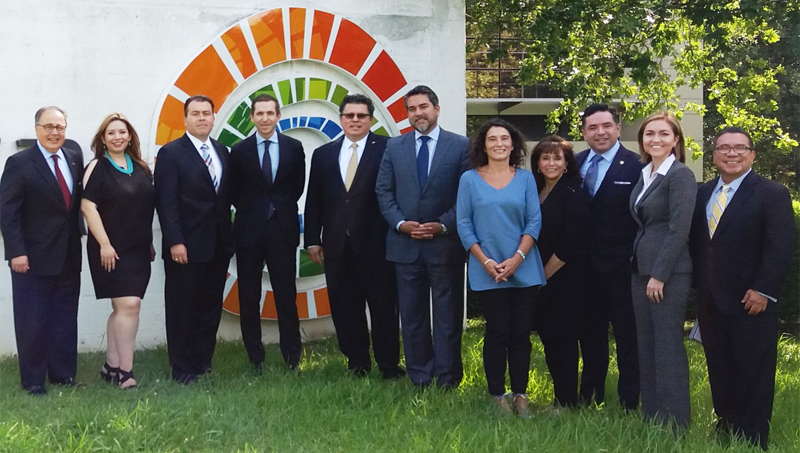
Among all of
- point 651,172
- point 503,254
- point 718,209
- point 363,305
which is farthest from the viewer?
point 363,305

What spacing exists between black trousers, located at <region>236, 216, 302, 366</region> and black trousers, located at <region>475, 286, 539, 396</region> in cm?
155

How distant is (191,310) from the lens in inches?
229

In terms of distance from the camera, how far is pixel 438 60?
779 cm

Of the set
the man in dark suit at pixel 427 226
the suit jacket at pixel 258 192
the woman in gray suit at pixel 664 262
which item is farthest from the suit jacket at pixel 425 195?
the woman in gray suit at pixel 664 262

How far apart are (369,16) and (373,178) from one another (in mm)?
2309

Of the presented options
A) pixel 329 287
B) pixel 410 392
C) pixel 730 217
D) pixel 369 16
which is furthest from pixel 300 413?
pixel 369 16

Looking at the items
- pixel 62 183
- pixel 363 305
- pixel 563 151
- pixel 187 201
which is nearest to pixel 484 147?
pixel 563 151

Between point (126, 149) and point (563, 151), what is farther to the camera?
point (126, 149)

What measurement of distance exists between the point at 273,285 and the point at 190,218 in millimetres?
764

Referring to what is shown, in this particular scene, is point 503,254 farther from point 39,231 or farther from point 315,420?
point 39,231

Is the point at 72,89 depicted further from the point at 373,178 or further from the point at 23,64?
the point at 373,178

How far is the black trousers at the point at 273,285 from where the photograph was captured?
5.92 metres

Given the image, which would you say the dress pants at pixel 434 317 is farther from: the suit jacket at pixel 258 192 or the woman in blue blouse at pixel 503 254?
the suit jacket at pixel 258 192

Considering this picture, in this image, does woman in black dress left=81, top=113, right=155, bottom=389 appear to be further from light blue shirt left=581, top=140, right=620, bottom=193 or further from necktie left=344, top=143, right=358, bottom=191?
light blue shirt left=581, top=140, right=620, bottom=193
